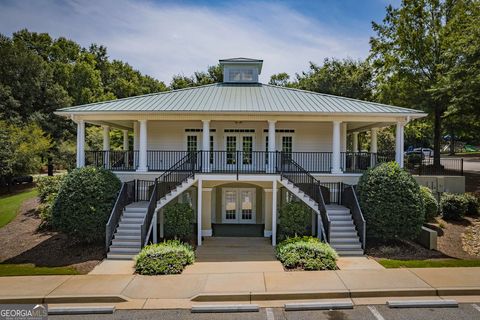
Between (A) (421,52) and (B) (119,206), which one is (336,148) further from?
(A) (421,52)

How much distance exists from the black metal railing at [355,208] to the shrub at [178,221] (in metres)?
7.20

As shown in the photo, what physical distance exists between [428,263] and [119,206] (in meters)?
12.0

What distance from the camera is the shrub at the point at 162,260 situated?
409 inches

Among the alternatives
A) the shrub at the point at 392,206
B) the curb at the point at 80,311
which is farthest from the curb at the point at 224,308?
the shrub at the point at 392,206

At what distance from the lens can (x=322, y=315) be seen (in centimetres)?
773

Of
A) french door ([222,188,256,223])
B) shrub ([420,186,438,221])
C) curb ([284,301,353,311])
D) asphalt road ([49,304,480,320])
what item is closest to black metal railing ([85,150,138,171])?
french door ([222,188,256,223])

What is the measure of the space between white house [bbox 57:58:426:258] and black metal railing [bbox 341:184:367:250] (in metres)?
0.05

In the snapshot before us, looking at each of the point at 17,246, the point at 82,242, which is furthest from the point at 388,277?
the point at 17,246

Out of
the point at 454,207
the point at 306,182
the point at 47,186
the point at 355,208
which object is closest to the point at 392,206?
the point at 355,208

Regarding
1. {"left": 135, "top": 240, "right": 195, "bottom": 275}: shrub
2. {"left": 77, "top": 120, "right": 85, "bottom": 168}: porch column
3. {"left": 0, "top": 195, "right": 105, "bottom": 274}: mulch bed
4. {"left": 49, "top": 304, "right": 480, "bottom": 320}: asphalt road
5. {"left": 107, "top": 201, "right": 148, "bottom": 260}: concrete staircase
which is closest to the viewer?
{"left": 49, "top": 304, "right": 480, "bottom": 320}: asphalt road

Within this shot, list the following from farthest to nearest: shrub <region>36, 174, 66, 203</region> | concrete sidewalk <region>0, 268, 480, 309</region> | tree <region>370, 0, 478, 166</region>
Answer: tree <region>370, 0, 478, 166</region> → shrub <region>36, 174, 66, 203</region> → concrete sidewalk <region>0, 268, 480, 309</region>

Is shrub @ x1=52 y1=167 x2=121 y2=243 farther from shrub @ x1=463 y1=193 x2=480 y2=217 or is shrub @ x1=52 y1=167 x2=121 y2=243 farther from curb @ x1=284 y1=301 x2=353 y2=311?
shrub @ x1=463 y1=193 x2=480 y2=217

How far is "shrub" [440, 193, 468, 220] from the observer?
15.6m

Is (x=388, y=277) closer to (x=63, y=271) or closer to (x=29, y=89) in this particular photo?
(x=63, y=271)
